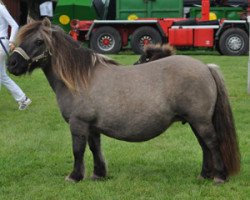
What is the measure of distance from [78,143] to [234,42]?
50.5 feet

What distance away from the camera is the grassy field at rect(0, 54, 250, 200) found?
5633 mm

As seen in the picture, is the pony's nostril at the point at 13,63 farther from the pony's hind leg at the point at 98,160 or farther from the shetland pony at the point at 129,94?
the pony's hind leg at the point at 98,160

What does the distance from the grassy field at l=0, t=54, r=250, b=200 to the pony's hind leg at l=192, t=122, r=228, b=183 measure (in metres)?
0.12

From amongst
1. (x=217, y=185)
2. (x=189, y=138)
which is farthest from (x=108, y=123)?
(x=189, y=138)

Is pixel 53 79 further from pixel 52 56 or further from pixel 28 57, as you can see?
pixel 28 57

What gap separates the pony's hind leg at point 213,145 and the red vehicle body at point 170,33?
1403 cm

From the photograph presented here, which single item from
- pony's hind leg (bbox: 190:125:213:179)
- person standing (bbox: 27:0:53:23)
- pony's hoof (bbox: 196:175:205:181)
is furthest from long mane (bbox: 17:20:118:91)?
person standing (bbox: 27:0:53:23)

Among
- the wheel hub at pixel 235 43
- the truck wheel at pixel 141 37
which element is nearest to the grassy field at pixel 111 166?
the wheel hub at pixel 235 43

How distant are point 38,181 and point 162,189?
1351 millimetres

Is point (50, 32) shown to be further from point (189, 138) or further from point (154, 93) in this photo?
point (189, 138)

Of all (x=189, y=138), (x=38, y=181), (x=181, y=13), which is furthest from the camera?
(x=181, y=13)

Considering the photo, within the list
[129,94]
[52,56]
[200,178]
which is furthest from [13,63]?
[200,178]

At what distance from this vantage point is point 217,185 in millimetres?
5824

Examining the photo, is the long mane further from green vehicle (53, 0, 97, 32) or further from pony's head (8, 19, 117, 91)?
green vehicle (53, 0, 97, 32)
